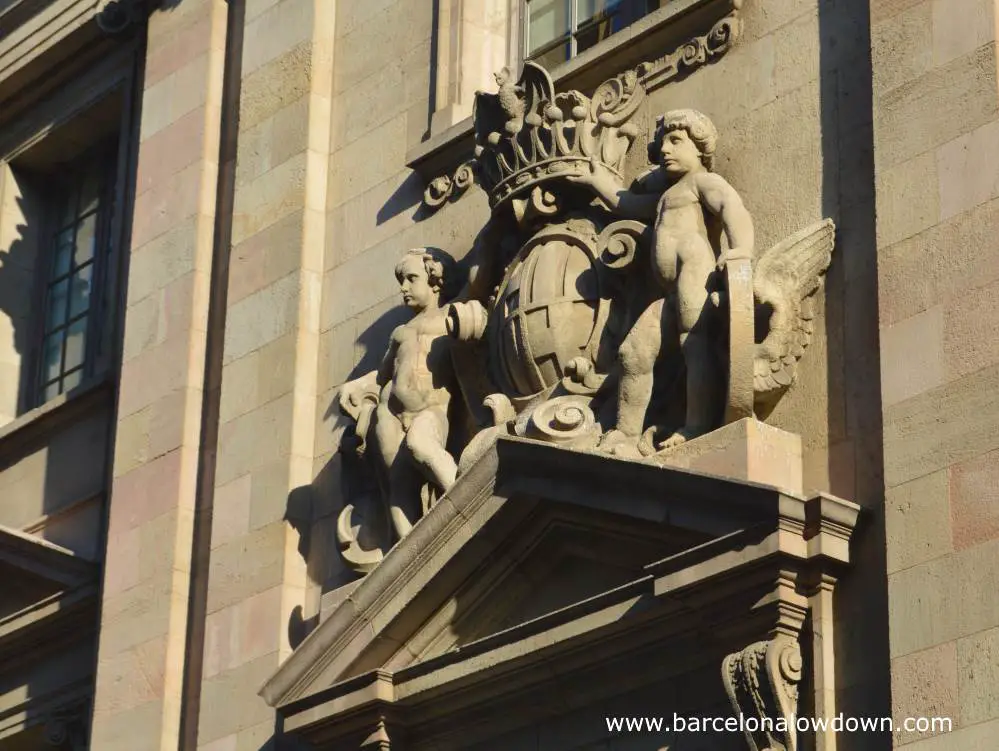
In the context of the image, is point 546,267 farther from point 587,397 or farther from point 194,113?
point 194,113

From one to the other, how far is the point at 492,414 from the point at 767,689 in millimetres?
3291

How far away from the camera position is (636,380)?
1418 cm

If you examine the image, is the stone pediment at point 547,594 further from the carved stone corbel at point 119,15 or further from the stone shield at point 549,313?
the carved stone corbel at point 119,15

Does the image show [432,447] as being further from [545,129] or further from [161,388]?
[161,388]

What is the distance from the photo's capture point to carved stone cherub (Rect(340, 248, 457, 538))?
15.5 m

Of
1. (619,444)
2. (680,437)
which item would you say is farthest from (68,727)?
(680,437)

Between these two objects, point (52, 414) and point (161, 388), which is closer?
point (161, 388)

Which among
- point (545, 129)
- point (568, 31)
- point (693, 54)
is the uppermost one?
point (568, 31)

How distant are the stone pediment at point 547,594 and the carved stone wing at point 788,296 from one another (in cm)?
83

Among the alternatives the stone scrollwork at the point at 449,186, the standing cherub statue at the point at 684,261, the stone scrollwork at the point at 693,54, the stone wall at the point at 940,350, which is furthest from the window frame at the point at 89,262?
the stone wall at the point at 940,350

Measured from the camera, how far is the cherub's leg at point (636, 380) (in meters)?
14.1

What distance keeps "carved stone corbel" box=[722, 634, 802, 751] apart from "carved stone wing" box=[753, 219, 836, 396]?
61.7 inches

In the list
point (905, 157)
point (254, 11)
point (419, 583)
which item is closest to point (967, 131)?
point (905, 157)

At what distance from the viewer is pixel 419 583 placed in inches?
586
